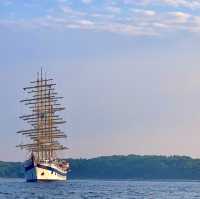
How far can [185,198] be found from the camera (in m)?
83.8

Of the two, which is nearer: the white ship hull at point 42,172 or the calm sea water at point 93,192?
the calm sea water at point 93,192

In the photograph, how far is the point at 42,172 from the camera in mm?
153875

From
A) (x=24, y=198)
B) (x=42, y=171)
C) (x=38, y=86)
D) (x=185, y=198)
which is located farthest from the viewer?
(x=38, y=86)

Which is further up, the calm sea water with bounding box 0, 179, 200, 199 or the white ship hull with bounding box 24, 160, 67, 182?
the white ship hull with bounding box 24, 160, 67, 182

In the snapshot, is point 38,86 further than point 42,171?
Yes

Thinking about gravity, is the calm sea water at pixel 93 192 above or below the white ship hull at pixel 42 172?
below

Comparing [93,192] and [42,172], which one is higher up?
[42,172]

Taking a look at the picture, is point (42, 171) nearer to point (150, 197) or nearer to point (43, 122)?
point (43, 122)

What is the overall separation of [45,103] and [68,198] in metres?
85.8

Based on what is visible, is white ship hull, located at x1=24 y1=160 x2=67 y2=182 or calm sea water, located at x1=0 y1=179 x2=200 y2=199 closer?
calm sea water, located at x1=0 y1=179 x2=200 y2=199

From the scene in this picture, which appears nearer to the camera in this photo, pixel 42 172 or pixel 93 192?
pixel 93 192

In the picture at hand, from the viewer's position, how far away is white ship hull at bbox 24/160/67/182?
152625 mm

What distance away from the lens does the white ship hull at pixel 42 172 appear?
501 ft

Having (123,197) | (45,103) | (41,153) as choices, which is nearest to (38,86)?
(45,103)
